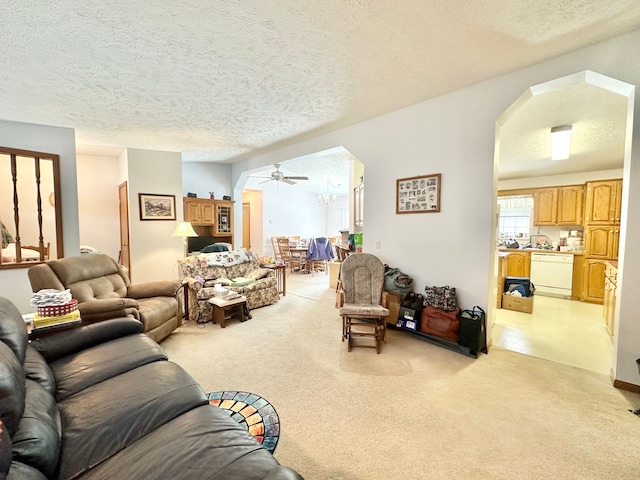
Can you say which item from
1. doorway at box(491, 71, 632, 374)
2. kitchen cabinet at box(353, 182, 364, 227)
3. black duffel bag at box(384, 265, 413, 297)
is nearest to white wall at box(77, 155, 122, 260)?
kitchen cabinet at box(353, 182, 364, 227)

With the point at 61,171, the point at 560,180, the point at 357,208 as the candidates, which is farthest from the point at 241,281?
the point at 560,180

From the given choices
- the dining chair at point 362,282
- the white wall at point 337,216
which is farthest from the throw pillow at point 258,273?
the white wall at point 337,216

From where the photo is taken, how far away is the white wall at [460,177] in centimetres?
224

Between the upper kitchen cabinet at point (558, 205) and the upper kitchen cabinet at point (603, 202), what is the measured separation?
241 millimetres

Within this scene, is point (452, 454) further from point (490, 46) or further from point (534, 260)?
point (534, 260)

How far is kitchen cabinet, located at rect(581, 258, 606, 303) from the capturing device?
16.2 ft

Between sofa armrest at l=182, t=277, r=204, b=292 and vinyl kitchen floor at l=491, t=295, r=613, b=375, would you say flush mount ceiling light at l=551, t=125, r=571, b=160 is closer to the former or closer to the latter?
vinyl kitchen floor at l=491, t=295, r=613, b=375

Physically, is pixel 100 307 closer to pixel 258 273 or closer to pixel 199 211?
pixel 258 273

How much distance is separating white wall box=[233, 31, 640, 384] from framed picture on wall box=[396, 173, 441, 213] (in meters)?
0.08

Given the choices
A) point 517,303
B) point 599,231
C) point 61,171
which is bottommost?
point 517,303

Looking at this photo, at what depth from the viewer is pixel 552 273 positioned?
542 cm

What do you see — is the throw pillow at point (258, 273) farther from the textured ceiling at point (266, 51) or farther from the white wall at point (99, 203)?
the white wall at point (99, 203)

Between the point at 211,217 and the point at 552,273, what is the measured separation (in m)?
7.32

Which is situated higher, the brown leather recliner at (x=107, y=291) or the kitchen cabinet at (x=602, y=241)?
the kitchen cabinet at (x=602, y=241)
